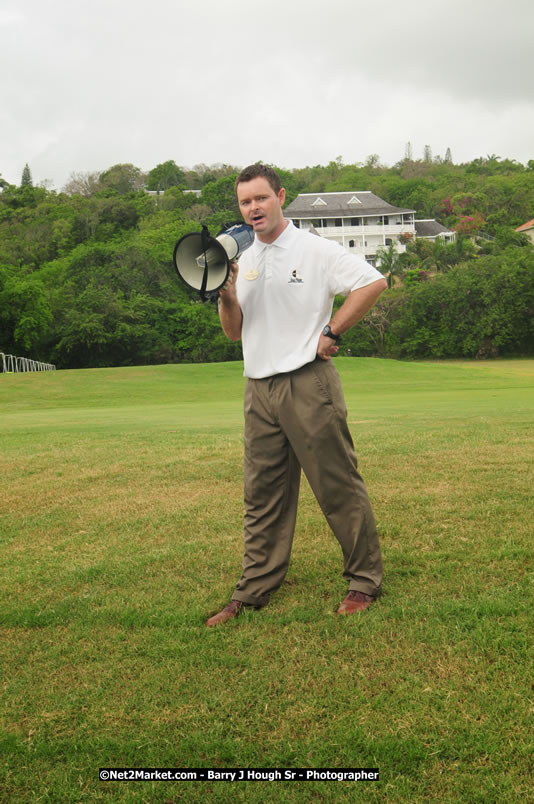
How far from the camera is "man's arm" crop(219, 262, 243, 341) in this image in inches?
153

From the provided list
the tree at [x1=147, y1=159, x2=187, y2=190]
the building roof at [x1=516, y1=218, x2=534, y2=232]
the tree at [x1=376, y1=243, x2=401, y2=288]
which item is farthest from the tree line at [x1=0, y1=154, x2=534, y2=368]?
the tree at [x1=147, y1=159, x2=187, y2=190]

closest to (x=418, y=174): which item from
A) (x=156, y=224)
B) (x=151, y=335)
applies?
(x=156, y=224)

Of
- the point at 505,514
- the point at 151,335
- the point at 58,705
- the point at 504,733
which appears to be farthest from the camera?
the point at 151,335

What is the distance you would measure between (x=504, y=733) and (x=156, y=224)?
81791mm

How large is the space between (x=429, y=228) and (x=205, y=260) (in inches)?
3568

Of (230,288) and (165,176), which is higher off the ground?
(165,176)

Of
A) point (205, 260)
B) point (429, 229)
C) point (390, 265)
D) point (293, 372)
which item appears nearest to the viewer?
point (205, 260)

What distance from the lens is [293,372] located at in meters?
4.01

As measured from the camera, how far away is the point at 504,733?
2641 mm

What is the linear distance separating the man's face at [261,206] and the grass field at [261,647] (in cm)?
216

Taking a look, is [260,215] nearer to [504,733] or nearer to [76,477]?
[504,733]

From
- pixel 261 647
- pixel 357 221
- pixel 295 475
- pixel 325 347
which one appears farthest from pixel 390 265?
pixel 261 647

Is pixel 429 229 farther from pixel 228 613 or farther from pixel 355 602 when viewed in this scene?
pixel 228 613

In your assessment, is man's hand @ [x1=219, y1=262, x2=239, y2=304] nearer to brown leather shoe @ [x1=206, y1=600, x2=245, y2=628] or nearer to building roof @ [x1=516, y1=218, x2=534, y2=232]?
brown leather shoe @ [x1=206, y1=600, x2=245, y2=628]
